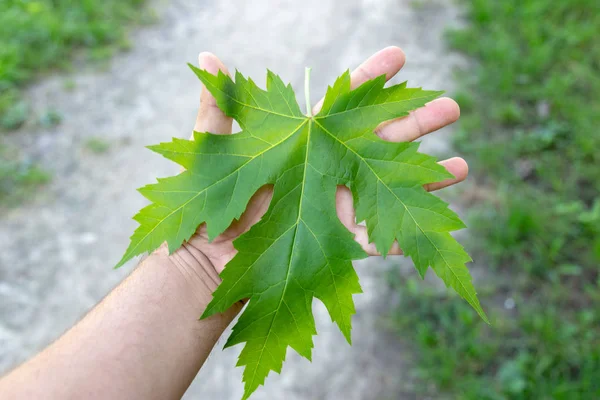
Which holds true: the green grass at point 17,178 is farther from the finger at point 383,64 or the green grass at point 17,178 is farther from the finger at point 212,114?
the finger at point 383,64

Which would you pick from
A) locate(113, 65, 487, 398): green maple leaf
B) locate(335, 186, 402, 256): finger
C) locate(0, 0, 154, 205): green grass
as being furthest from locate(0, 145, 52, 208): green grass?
locate(335, 186, 402, 256): finger

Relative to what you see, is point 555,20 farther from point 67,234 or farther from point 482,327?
point 67,234

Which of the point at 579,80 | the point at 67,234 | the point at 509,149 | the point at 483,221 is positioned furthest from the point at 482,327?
the point at 67,234

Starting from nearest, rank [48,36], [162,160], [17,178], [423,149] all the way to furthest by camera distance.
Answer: [423,149]
[17,178]
[162,160]
[48,36]

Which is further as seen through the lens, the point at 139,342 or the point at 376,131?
the point at 376,131

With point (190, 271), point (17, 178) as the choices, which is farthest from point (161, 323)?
point (17, 178)

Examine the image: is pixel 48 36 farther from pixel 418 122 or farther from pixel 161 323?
pixel 418 122
